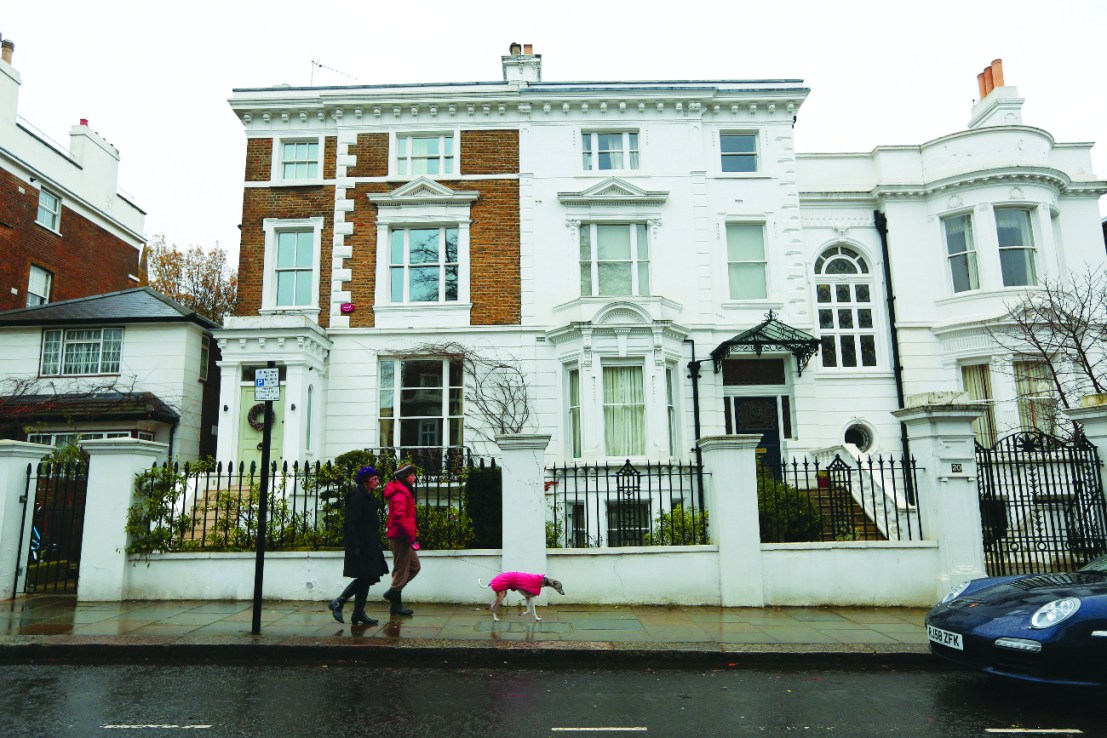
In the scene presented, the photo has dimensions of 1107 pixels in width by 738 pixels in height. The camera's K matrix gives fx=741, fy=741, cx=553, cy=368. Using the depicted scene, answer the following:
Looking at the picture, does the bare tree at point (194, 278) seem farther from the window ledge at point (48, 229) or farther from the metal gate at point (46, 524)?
the metal gate at point (46, 524)

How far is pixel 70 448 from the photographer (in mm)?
13164

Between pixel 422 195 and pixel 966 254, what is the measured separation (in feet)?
44.7

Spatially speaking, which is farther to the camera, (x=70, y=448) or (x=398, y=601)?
(x=70, y=448)

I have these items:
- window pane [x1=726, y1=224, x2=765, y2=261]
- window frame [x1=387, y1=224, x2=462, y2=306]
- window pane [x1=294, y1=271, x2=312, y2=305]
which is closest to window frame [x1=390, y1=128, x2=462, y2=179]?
window frame [x1=387, y1=224, x2=462, y2=306]

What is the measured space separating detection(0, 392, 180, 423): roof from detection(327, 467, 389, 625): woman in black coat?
1083cm

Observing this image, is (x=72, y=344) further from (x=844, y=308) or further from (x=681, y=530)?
(x=844, y=308)

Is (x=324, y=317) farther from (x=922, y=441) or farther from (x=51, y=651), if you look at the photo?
(x=922, y=441)

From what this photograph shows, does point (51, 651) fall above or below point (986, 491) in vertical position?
below

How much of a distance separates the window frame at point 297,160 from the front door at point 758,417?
11.7 metres

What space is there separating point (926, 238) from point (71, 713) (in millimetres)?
19601

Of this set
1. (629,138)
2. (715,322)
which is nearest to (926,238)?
(715,322)

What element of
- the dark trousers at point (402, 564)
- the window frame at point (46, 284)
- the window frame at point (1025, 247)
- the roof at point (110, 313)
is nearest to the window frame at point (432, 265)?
the roof at point (110, 313)

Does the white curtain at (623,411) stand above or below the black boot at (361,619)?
above

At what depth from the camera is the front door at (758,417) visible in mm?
17828
